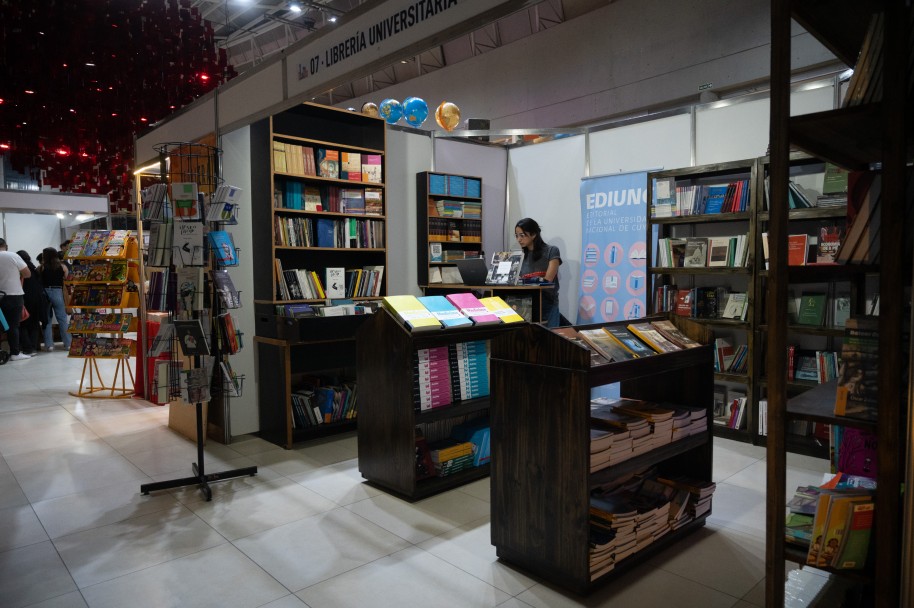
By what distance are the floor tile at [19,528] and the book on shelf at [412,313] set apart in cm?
233

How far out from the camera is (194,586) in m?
2.73

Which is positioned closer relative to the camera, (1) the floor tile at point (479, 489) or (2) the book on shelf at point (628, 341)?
(2) the book on shelf at point (628, 341)

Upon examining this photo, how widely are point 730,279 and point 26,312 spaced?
395 inches

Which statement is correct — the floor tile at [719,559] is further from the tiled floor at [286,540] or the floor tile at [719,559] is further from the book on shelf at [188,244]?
the book on shelf at [188,244]

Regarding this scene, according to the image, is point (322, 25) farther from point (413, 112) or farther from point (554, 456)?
point (554, 456)

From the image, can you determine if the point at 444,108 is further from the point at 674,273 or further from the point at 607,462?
the point at 607,462

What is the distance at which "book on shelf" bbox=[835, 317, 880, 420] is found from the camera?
1806 millimetres

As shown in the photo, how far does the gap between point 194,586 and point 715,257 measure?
14.6ft

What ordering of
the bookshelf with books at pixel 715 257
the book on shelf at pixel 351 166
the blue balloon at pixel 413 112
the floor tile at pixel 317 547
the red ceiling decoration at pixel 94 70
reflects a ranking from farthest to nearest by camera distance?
the blue balloon at pixel 413 112 → the book on shelf at pixel 351 166 → the bookshelf with books at pixel 715 257 → the red ceiling decoration at pixel 94 70 → the floor tile at pixel 317 547

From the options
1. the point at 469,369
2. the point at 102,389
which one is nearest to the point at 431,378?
the point at 469,369

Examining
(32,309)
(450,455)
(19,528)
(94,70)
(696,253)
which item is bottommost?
(19,528)

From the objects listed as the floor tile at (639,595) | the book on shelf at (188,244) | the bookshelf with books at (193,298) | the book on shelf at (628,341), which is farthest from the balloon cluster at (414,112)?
the floor tile at (639,595)

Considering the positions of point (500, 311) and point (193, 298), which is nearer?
point (193, 298)

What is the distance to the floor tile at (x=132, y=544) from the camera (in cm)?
292
